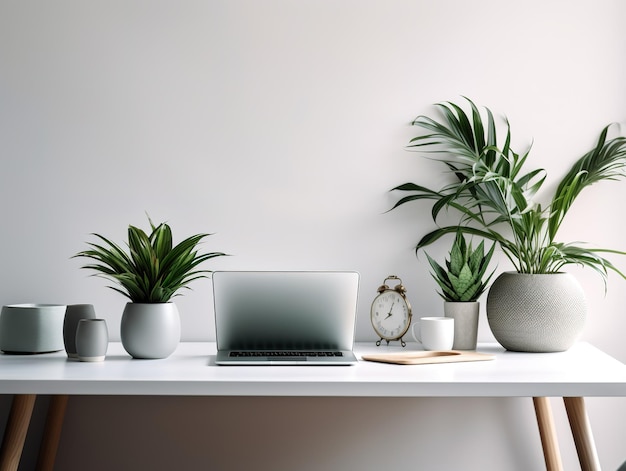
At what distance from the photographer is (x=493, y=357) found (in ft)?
5.29

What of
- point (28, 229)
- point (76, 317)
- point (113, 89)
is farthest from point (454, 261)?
point (28, 229)

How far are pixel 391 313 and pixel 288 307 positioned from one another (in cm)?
36

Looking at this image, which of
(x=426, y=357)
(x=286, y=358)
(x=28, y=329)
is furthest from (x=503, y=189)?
(x=28, y=329)

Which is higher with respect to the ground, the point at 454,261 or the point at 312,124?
the point at 312,124

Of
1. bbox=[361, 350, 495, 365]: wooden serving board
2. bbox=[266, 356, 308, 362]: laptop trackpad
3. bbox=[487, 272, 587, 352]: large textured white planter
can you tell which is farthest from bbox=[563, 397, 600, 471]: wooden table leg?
bbox=[266, 356, 308, 362]: laptop trackpad

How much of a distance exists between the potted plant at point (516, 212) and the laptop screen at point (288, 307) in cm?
44

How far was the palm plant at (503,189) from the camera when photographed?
1.81 metres

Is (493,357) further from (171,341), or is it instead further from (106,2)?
(106,2)

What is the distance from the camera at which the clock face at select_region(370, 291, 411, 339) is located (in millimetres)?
1843

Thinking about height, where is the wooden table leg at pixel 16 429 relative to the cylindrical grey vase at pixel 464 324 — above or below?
below

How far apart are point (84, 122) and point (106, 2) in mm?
376

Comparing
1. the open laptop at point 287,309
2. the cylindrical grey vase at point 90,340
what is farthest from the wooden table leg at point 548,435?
the cylindrical grey vase at point 90,340

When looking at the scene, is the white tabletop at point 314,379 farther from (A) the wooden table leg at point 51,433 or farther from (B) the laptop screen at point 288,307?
(A) the wooden table leg at point 51,433

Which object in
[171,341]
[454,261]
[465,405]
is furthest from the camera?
[465,405]
